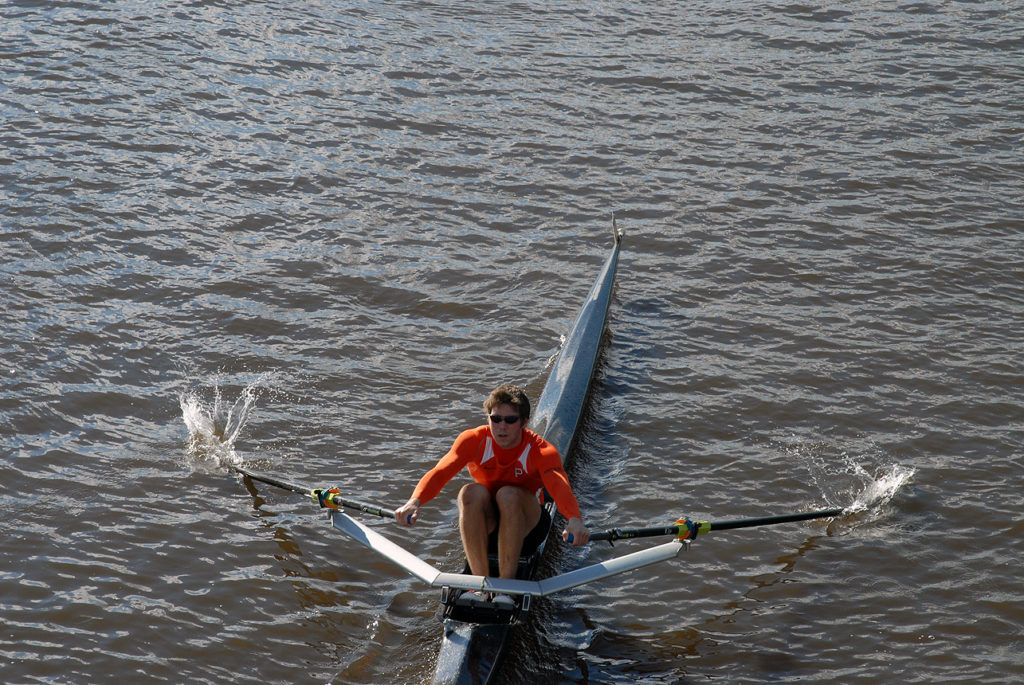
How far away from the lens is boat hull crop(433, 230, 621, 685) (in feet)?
19.6

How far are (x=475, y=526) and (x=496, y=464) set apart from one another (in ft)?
1.51

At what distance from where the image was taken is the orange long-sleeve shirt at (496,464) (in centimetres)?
658

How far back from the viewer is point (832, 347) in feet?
33.3

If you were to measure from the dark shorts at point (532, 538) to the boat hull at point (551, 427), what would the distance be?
6cm

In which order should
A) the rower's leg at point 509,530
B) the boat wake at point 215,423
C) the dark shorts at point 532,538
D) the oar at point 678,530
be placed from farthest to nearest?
the boat wake at point 215,423, the dark shorts at point 532,538, the oar at point 678,530, the rower's leg at point 509,530

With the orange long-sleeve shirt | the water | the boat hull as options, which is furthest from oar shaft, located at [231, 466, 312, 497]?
the boat hull

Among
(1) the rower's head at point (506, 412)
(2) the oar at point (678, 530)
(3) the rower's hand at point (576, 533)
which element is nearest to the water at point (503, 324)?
(2) the oar at point (678, 530)

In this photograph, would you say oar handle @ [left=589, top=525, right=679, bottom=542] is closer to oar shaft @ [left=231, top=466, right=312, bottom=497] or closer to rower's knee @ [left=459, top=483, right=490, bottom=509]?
rower's knee @ [left=459, top=483, right=490, bottom=509]

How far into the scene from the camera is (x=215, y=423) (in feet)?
28.7

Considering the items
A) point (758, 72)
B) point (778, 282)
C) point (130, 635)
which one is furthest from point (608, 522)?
point (758, 72)

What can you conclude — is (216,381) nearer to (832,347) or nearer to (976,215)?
(832,347)

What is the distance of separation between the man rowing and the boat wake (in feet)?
8.46

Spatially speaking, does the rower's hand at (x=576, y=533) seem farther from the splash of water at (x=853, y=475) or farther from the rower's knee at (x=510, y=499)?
the splash of water at (x=853, y=475)

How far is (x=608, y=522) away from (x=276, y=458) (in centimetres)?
299
